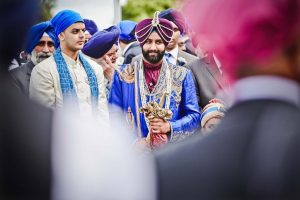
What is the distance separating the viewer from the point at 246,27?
4.33 ft

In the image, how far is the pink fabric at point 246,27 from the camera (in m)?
1.29

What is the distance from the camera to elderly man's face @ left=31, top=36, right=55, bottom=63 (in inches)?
280

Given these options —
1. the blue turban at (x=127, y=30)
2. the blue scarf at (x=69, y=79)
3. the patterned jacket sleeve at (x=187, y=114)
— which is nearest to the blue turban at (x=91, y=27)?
the blue turban at (x=127, y=30)

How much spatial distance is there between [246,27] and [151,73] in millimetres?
4824

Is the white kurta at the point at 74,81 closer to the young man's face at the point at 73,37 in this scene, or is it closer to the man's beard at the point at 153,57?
the young man's face at the point at 73,37

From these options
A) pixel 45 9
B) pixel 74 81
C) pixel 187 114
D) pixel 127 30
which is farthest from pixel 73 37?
pixel 45 9

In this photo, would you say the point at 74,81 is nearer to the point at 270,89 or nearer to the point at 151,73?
the point at 151,73

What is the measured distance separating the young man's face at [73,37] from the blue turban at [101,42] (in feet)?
2.82

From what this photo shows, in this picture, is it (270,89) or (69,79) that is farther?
(69,79)

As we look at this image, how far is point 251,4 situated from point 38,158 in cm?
42

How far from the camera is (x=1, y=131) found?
4.31 feet

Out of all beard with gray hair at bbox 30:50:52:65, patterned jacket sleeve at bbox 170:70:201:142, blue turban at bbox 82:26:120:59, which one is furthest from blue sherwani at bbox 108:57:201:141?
blue turban at bbox 82:26:120:59

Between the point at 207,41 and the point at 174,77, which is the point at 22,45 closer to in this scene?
the point at 207,41

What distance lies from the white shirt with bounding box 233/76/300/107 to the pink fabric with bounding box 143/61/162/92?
15.6 feet
